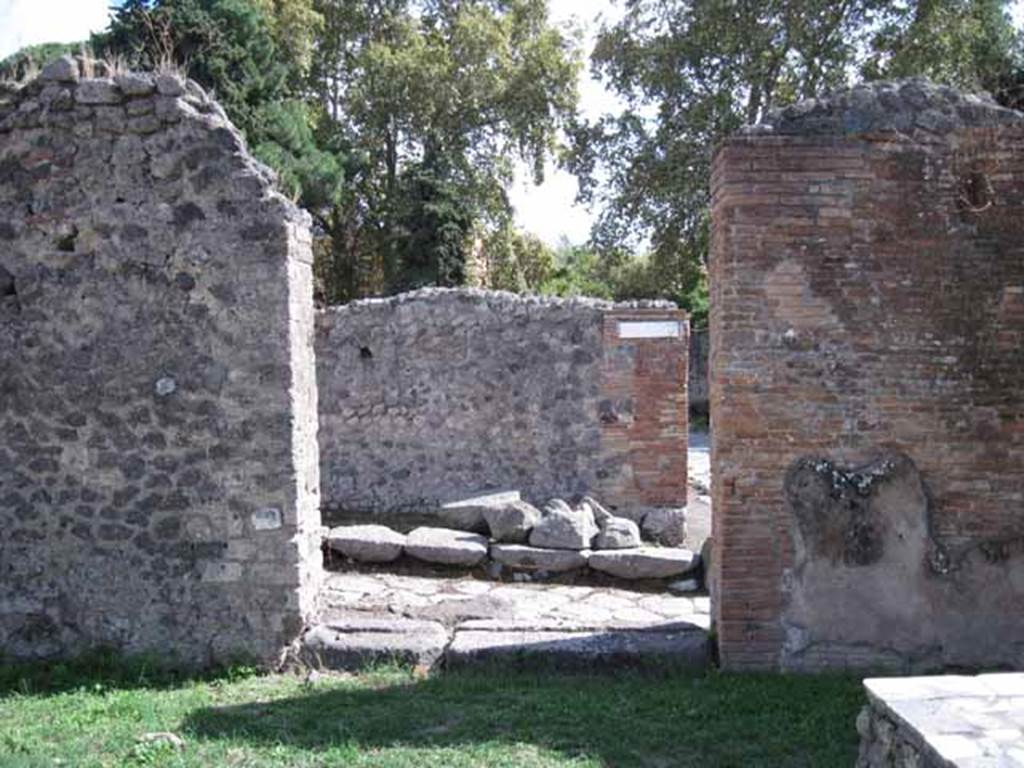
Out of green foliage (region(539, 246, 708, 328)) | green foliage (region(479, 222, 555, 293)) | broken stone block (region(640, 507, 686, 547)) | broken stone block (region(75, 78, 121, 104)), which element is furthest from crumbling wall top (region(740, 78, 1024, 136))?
green foliage (region(479, 222, 555, 293))

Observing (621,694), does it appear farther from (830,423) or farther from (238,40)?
(238,40)

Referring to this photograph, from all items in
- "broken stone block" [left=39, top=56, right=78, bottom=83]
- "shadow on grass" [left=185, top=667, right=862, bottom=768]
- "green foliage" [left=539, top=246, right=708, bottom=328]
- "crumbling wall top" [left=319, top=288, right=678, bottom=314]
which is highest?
"green foliage" [left=539, top=246, right=708, bottom=328]

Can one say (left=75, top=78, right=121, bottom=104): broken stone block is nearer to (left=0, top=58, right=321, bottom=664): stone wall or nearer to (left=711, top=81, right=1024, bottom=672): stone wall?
(left=0, top=58, right=321, bottom=664): stone wall

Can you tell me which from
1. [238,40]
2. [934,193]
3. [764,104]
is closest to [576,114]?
[764,104]

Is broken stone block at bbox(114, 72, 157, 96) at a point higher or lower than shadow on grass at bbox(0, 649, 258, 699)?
higher

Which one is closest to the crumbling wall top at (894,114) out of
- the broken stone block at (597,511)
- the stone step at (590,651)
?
the stone step at (590,651)

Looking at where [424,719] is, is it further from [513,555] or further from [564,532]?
[564,532]

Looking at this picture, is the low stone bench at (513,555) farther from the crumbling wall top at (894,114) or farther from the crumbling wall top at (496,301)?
the crumbling wall top at (894,114)

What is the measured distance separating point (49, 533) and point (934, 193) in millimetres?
5466

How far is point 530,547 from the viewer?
8.45 meters

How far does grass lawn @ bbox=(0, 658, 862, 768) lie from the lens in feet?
14.0

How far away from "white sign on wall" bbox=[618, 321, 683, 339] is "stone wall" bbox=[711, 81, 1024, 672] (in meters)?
5.22

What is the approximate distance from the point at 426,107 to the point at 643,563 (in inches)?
736

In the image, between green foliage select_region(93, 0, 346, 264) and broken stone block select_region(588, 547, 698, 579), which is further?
green foliage select_region(93, 0, 346, 264)
